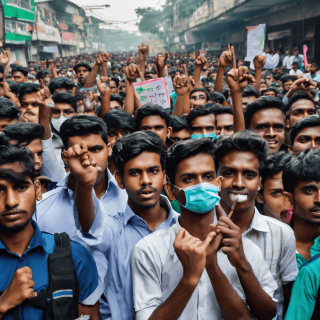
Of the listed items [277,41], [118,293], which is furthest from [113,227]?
[277,41]

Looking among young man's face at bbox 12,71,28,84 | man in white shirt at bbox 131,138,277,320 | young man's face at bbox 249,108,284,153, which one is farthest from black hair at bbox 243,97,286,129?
young man's face at bbox 12,71,28,84

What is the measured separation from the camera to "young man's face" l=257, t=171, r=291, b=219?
2422mm

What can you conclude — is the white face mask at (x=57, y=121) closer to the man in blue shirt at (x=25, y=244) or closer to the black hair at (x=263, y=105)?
the black hair at (x=263, y=105)

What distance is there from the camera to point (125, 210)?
201cm

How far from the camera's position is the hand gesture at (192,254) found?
4.44 feet

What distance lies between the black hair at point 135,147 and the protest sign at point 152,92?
6.72 ft

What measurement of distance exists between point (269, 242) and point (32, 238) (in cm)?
121

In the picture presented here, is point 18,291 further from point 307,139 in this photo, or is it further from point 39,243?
point 307,139

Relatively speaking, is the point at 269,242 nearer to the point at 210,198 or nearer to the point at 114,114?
the point at 210,198

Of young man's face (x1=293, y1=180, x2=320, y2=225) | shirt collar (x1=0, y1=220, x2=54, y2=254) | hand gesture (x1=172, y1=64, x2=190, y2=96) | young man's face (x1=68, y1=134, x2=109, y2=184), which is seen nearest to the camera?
shirt collar (x1=0, y1=220, x2=54, y2=254)

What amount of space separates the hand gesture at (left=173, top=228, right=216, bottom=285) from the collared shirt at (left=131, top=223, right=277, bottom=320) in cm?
22

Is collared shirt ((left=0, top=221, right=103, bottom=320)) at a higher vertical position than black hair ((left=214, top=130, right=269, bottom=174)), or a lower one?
lower

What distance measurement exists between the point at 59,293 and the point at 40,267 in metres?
0.16

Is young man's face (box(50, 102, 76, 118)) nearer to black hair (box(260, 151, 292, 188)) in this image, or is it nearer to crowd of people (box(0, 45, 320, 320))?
crowd of people (box(0, 45, 320, 320))
